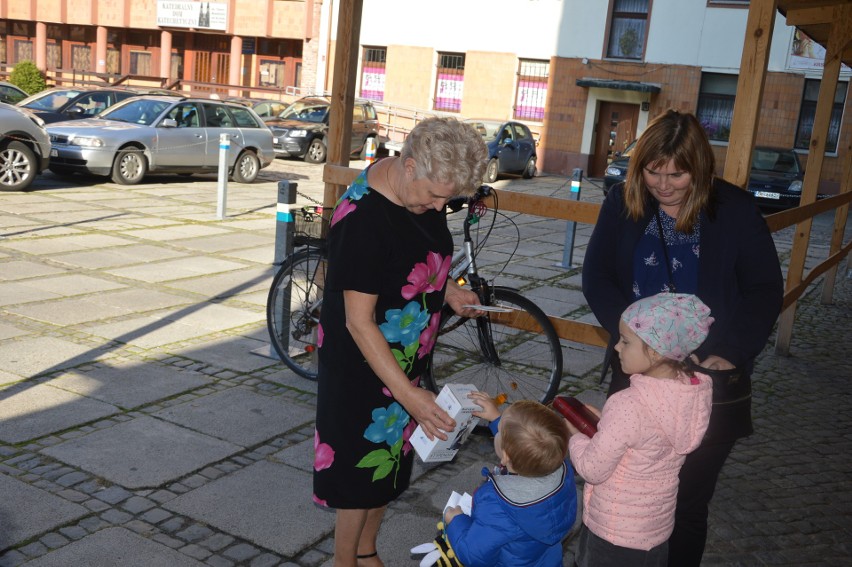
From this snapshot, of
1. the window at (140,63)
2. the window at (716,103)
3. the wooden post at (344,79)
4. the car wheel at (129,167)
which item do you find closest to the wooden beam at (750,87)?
the wooden post at (344,79)

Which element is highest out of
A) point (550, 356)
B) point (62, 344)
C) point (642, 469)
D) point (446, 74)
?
point (446, 74)

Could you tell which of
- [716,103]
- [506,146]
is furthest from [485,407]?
[716,103]

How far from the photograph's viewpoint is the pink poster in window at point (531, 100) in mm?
31141

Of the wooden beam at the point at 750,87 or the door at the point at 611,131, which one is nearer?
the wooden beam at the point at 750,87

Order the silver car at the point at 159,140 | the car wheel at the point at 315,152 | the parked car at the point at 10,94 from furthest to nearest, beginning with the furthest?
the car wheel at the point at 315,152, the parked car at the point at 10,94, the silver car at the point at 159,140

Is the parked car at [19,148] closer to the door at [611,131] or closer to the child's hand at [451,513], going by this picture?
the child's hand at [451,513]

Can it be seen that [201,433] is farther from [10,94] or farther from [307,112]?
[307,112]

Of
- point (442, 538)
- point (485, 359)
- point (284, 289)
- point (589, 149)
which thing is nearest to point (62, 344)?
point (284, 289)

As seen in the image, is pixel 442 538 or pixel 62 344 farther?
pixel 62 344

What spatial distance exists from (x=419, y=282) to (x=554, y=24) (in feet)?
95.4

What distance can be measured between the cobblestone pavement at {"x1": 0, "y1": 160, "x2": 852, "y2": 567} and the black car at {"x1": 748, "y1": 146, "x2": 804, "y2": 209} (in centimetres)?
1180

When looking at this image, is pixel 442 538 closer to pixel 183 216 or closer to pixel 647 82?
pixel 183 216

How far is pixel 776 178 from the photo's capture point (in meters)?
21.2

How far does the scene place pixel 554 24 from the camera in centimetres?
3028
